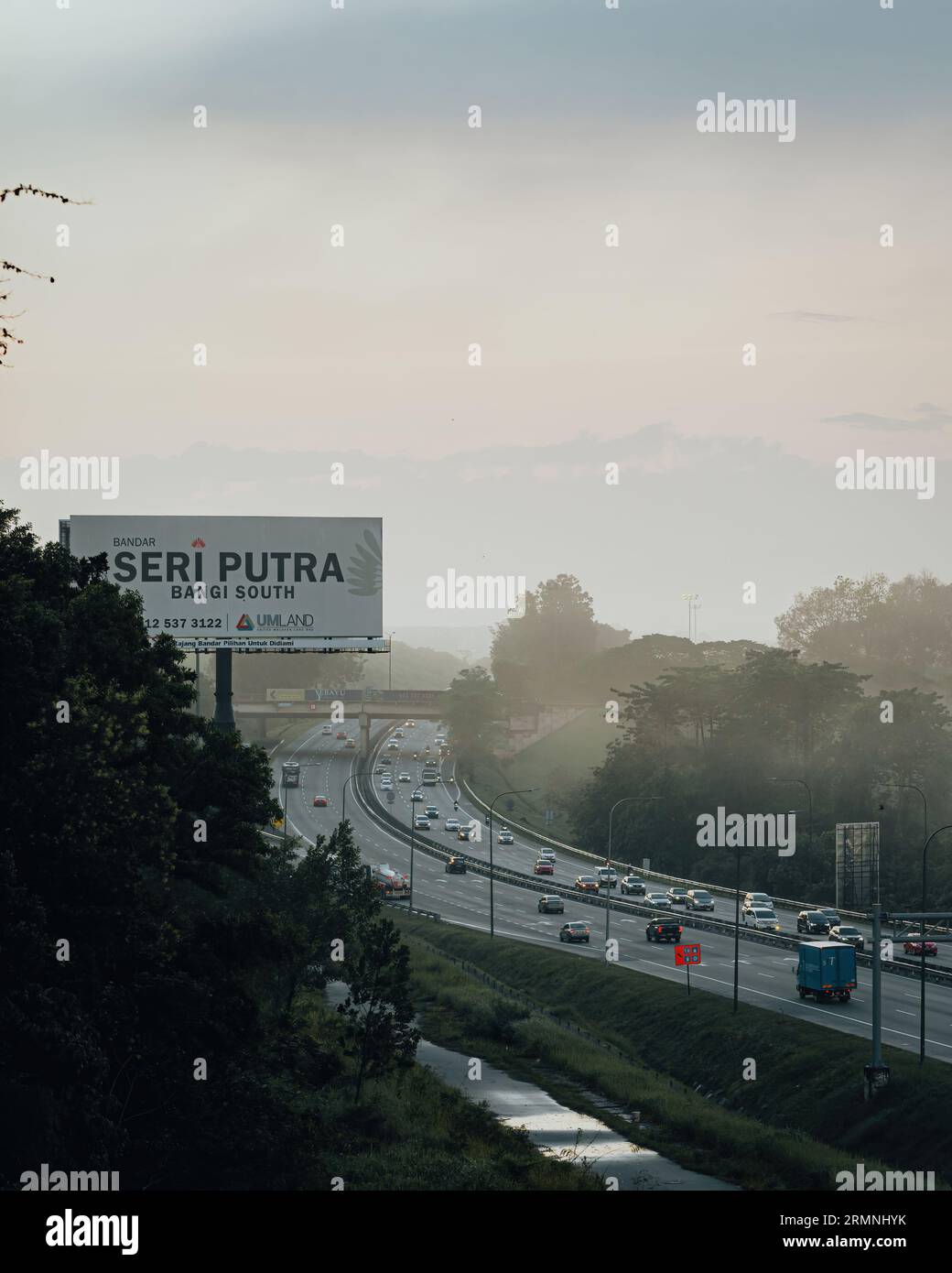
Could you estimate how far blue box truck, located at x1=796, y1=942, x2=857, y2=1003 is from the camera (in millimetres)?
75625

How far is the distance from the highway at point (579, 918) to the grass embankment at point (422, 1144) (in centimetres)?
1988

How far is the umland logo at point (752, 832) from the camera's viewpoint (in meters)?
142

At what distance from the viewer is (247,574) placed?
251ft

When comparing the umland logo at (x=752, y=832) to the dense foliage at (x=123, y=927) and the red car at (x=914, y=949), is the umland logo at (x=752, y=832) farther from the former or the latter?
the dense foliage at (x=123, y=927)

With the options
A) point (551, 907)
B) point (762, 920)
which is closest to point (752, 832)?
point (551, 907)

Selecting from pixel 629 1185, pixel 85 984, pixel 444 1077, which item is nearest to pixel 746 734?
pixel 444 1077

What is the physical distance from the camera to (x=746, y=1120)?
195 feet

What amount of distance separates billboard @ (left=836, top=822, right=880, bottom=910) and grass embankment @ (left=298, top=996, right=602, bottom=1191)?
51.7 meters

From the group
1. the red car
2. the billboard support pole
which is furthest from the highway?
the billboard support pole

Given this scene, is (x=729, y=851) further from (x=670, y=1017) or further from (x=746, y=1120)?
(x=746, y=1120)

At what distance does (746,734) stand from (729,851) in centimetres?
2073

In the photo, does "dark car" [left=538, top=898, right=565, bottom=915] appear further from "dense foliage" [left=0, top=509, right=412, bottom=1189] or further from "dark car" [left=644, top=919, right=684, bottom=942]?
"dense foliage" [left=0, top=509, right=412, bottom=1189]

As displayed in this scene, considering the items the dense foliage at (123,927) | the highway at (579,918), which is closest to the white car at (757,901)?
the highway at (579,918)
